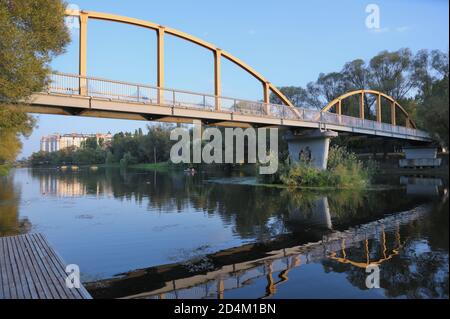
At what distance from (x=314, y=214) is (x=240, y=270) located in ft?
28.1

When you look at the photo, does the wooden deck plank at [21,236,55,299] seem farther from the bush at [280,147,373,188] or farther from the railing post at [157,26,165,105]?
the bush at [280,147,373,188]

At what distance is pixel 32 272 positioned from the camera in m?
7.39

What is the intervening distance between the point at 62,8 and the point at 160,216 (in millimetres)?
9299

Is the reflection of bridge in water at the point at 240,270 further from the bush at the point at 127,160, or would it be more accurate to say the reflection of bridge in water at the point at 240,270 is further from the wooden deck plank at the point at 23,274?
the bush at the point at 127,160

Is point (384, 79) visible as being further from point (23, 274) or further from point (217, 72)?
point (23, 274)

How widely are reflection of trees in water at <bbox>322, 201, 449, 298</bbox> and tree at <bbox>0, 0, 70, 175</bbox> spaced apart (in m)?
9.63

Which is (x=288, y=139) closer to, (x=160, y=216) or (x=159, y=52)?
(x=159, y=52)

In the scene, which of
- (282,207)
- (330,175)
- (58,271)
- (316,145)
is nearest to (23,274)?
(58,271)

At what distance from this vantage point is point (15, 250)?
9.19m

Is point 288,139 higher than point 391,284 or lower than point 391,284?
higher

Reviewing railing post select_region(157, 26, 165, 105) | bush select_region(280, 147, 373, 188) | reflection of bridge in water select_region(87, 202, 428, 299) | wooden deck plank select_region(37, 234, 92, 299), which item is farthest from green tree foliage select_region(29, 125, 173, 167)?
wooden deck plank select_region(37, 234, 92, 299)

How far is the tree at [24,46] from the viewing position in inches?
407
